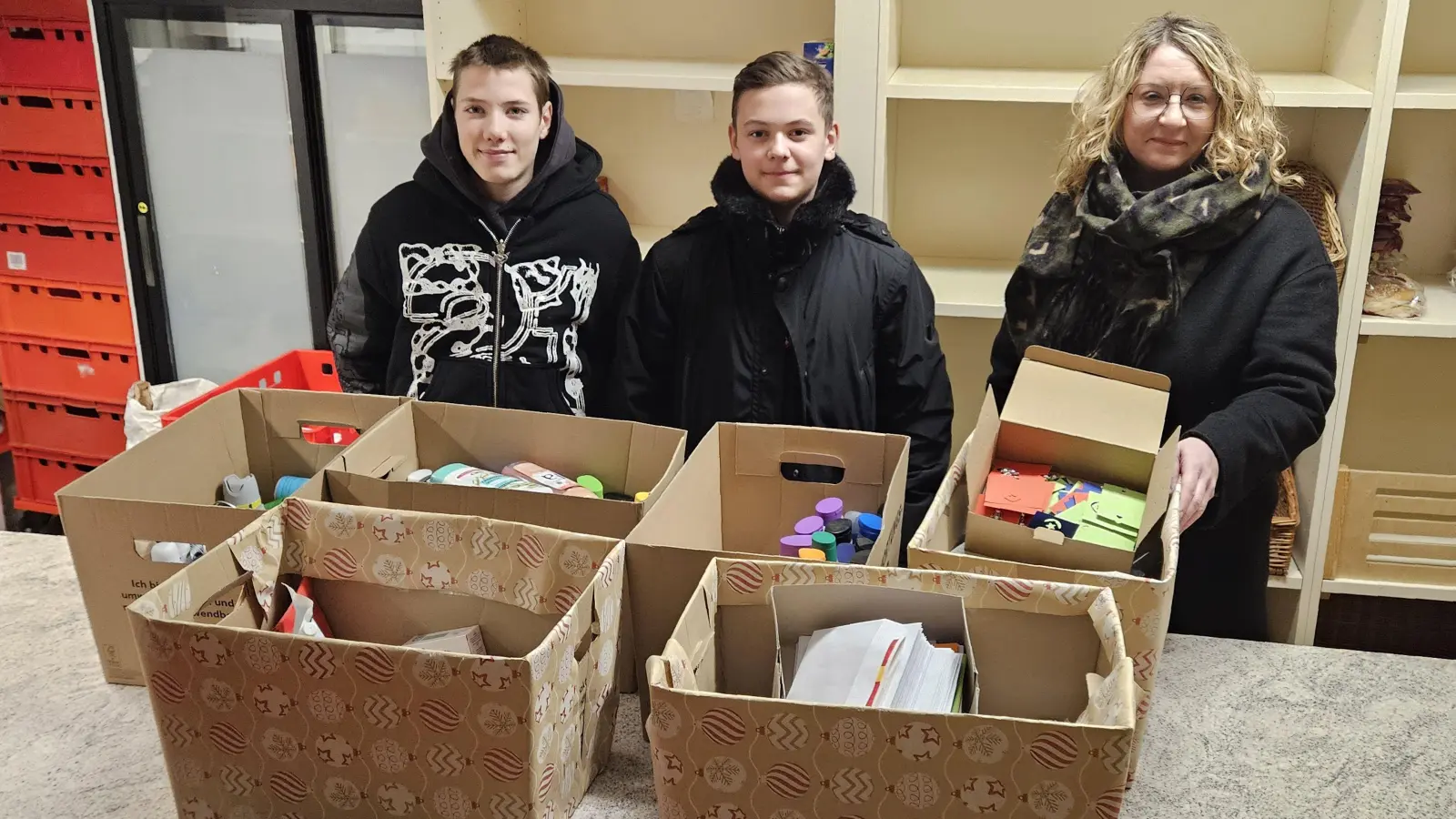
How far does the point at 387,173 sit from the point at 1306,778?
9.07 ft

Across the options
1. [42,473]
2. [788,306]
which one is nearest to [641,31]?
[788,306]

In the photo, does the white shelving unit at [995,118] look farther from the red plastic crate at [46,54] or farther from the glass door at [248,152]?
the red plastic crate at [46,54]

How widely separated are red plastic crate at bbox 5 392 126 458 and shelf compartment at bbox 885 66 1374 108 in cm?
258

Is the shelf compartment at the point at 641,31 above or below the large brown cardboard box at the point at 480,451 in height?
above

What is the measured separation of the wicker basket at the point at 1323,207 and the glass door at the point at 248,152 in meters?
2.06

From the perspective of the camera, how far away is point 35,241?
11.3 feet

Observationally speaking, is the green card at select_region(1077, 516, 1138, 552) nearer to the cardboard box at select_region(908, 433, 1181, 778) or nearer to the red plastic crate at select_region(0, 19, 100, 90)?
the cardboard box at select_region(908, 433, 1181, 778)

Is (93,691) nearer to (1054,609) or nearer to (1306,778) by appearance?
(1054,609)

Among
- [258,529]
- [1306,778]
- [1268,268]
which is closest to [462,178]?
[258,529]

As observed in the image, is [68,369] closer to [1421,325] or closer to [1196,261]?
[1196,261]

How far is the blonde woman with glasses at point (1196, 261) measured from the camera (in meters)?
1.55

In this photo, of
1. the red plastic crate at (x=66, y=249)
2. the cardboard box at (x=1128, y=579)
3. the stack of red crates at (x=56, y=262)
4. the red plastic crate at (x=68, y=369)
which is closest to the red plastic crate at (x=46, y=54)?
the stack of red crates at (x=56, y=262)

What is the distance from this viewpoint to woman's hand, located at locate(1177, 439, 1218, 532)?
134cm

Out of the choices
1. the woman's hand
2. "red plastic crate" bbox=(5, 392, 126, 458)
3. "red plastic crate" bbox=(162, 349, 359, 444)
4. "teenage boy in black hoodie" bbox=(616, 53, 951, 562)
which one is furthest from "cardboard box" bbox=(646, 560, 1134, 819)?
"red plastic crate" bbox=(5, 392, 126, 458)
